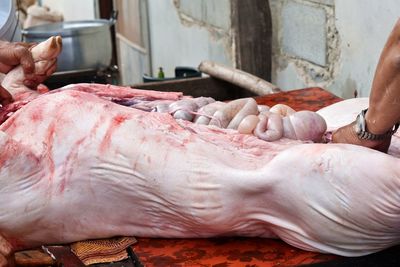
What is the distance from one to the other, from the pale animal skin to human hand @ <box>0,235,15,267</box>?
71 millimetres

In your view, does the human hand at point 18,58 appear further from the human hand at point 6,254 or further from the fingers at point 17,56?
the human hand at point 6,254

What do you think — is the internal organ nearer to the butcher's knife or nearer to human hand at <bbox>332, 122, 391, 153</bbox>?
human hand at <bbox>332, 122, 391, 153</bbox>

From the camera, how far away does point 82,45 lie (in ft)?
17.4

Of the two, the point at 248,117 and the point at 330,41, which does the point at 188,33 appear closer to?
the point at 330,41

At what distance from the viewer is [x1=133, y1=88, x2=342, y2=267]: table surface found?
194 centimetres

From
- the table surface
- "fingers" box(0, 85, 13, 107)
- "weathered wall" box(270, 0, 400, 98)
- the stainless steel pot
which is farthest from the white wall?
the table surface

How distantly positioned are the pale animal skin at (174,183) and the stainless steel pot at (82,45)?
3172mm

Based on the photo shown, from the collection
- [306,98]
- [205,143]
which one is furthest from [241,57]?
[205,143]

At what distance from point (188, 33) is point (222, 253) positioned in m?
4.50

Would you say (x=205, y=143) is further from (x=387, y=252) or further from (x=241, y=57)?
(x=241, y=57)

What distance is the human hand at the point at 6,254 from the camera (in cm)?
193

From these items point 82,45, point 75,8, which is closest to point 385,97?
point 82,45

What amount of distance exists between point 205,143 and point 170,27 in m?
4.89

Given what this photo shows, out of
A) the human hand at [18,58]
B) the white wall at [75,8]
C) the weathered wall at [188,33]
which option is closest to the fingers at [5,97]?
the human hand at [18,58]
